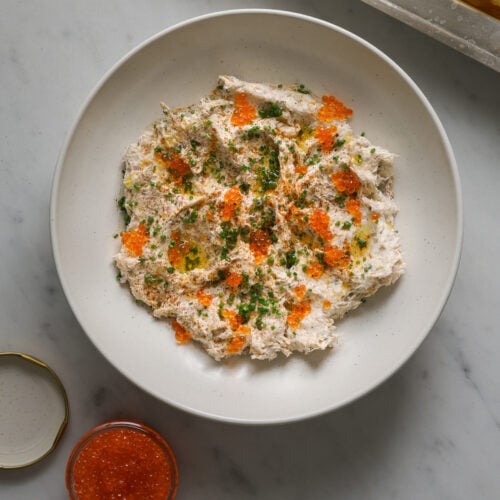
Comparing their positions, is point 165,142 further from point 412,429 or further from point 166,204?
point 412,429

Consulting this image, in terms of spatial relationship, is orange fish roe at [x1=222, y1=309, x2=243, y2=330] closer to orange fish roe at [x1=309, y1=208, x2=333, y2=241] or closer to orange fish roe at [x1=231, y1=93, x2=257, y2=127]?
orange fish roe at [x1=309, y1=208, x2=333, y2=241]

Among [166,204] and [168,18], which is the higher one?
[168,18]

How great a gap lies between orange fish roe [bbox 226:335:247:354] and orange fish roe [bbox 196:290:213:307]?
0.25m

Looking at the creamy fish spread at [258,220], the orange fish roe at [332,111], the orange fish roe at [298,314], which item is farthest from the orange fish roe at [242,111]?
the orange fish roe at [298,314]

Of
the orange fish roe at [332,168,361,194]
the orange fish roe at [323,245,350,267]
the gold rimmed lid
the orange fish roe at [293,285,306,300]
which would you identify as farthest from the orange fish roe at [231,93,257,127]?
the gold rimmed lid

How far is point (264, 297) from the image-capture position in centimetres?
311

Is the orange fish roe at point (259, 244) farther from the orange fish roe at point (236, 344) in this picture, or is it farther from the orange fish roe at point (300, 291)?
the orange fish roe at point (236, 344)

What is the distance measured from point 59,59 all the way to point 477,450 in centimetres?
358

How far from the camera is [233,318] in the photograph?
122 inches

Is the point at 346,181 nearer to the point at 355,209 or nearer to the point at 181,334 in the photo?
the point at 355,209

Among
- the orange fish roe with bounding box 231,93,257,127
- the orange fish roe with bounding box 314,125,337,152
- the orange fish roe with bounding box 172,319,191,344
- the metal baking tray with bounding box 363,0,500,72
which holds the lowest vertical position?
the orange fish roe with bounding box 172,319,191,344

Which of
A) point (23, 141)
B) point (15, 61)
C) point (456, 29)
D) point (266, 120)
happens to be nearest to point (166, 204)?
point (266, 120)

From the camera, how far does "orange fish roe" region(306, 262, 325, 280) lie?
3121 millimetres

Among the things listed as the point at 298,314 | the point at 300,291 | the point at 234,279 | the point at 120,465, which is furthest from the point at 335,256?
the point at 120,465
